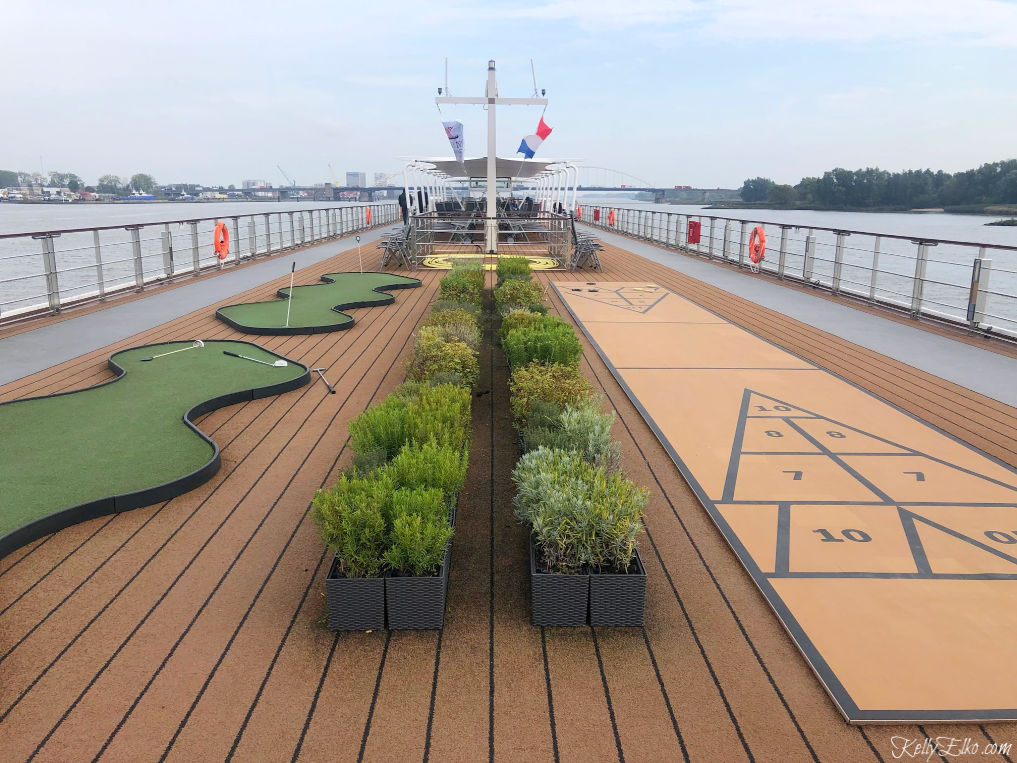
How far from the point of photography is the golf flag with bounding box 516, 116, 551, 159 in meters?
21.4

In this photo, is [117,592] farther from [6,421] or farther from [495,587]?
[6,421]

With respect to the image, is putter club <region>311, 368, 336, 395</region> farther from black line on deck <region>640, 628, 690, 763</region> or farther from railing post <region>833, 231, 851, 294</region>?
railing post <region>833, 231, 851, 294</region>

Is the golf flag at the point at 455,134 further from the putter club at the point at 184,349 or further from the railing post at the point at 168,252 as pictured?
the putter club at the point at 184,349

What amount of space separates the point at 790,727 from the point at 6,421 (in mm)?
4583

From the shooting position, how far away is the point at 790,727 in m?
2.13

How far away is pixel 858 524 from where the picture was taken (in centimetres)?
335

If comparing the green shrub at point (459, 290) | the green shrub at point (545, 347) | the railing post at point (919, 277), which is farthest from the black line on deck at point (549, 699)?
the railing post at point (919, 277)

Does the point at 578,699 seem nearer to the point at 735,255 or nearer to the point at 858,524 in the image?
the point at 858,524

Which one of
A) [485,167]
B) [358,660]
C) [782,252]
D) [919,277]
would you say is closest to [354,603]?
[358,660]

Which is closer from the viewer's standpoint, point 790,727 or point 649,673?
point 790,727

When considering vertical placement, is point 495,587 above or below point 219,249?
below

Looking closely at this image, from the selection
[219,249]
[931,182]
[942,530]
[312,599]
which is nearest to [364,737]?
[312,599]

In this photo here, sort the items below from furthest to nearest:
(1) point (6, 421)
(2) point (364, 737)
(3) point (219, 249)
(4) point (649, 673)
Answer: (3) point (219, 249), (1) point (6, 421), (4) point (649, 673), (2) point (364, 737)

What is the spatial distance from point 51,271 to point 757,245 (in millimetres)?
10401
